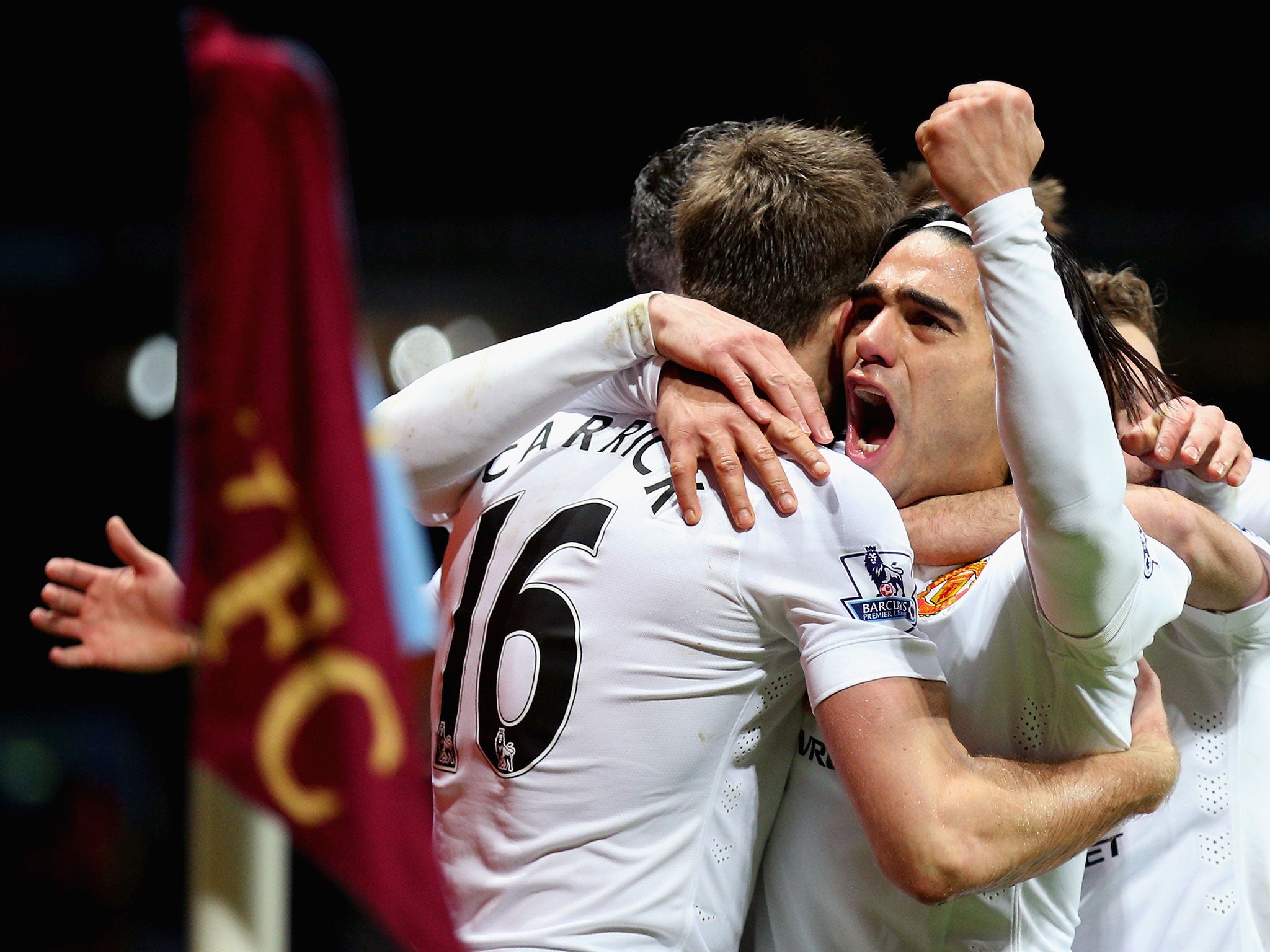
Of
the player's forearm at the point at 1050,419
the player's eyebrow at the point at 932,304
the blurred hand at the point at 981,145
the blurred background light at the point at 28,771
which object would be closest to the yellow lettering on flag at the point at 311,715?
the player's forearm at the point at 1050,419

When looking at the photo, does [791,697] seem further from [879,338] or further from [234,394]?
[234,394]

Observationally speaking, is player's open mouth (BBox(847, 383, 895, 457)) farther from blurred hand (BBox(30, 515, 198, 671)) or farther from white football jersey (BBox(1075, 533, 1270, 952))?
blurred hand (BBox(30, 515, 198, 671))

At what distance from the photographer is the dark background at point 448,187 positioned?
7.21 m

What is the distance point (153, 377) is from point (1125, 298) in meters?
7.21

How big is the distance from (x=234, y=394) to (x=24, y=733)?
22.2ft

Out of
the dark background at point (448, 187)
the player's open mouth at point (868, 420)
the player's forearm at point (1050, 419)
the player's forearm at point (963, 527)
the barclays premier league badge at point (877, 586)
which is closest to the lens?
the player's forearm at point (1050, 419)

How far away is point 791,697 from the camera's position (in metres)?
1.99

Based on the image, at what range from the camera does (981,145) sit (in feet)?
5.85

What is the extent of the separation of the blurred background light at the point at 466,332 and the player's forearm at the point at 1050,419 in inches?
316

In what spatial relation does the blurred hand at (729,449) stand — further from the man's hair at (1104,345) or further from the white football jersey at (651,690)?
the man's hair at (1104,345)

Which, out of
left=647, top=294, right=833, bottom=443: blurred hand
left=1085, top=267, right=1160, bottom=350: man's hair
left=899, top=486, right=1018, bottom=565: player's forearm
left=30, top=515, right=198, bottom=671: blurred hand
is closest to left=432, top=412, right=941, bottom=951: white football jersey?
left=647, top=294, right=833, bottom=443: blurred hand

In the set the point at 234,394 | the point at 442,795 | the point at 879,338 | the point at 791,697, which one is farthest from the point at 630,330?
the point at 234,394

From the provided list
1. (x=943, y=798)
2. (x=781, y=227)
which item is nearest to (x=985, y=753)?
(x=943, y=798)

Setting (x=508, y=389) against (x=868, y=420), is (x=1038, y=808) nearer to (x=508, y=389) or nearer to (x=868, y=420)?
(x=868, y=420)
